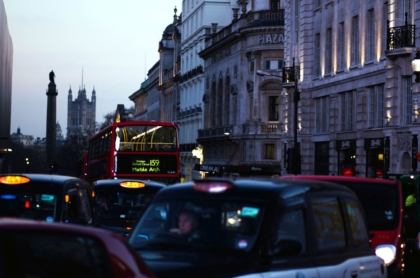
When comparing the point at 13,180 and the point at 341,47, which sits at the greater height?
the point at 341,47

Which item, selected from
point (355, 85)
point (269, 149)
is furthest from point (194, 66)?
point (355, 85)

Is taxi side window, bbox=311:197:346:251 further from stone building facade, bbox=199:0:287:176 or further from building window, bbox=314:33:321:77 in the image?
stone building facade, bbox=199:0:287:176

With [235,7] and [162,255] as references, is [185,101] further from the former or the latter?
[162,255]

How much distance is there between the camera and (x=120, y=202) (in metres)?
18.2

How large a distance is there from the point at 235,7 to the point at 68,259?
3416 inches

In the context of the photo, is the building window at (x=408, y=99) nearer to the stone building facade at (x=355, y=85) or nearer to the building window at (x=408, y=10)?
the stone building facade at (x=355, y=85)

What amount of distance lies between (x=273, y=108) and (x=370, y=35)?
2983 centimetres

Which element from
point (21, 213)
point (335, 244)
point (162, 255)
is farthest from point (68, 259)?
point (21, 213)

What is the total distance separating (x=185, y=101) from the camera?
103 metres

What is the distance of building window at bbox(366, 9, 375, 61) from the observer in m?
43.6

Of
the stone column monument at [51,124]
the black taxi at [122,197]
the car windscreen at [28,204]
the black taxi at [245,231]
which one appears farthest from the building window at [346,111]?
the stone column monument at [51,124]

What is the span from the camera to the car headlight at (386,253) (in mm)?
11977

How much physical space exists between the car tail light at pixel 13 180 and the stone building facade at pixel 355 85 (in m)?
25.1

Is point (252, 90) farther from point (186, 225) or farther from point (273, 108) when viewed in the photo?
point (186, 225)
